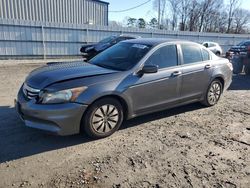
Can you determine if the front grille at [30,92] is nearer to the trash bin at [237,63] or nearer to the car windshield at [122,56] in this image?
the car windshield at [122,56]

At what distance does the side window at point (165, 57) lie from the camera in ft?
16.7

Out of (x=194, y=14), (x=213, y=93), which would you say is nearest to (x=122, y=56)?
(x=213, y=93)

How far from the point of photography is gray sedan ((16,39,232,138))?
407 cm

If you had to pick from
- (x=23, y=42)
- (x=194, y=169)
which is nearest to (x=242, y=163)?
(x=194, y=169)

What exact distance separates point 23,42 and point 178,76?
42.9ft

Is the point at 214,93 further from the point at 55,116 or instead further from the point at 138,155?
the point at 55,116

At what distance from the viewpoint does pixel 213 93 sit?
6.44 meters

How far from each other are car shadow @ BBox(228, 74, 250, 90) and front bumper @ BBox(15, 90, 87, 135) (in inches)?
256

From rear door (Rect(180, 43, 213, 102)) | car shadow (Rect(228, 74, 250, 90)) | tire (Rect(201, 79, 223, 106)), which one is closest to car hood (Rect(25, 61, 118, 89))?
rear door (Rect(180, 43, 213, 102))

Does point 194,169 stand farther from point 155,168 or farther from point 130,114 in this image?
point 130,114

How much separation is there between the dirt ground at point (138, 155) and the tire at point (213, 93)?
2.48 feet

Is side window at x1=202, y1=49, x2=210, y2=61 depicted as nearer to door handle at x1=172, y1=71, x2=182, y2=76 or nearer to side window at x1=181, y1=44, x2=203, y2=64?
side window at x1=181, y1=44, x2=203, y2=64

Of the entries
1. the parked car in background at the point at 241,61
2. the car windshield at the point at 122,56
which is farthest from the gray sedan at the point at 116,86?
the parked car in background at the point at 241,61

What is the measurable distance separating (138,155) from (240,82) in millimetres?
7667
